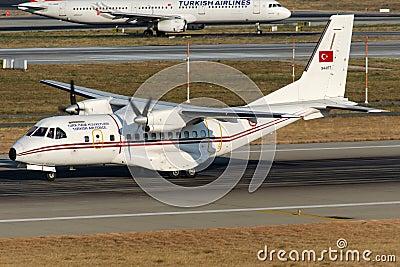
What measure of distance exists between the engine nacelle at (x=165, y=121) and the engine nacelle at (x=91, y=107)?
4211 millimetres

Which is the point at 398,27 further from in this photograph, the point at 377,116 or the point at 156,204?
the point at 156,204

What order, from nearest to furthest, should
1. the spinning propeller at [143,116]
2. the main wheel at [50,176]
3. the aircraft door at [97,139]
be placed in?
the spinning propeller at [143,116], the aircraft door at [97,139], the main wheel at [50,176]

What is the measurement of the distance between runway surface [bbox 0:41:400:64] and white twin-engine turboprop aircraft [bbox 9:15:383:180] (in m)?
37.8

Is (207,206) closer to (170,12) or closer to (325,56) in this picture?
(325,56)

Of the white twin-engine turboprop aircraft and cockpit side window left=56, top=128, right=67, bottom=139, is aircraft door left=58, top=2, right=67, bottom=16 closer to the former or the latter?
the white twin-engine turboprop aircraft

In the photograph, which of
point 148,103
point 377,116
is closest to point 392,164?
point 148,103

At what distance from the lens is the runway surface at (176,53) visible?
76938 millimetres

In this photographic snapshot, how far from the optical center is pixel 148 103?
3203 cm

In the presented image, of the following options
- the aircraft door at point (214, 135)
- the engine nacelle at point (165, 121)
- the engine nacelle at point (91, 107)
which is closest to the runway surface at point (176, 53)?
the engine nacelle at point (91, 107)

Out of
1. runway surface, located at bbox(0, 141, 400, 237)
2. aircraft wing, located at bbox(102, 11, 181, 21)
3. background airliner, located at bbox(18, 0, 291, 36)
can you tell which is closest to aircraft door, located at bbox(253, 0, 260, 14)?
background airliner, located at bbox(18, 0, 291, 36)

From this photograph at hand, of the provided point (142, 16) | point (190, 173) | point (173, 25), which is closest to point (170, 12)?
point (173, 25)

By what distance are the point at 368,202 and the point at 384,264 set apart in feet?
24.4

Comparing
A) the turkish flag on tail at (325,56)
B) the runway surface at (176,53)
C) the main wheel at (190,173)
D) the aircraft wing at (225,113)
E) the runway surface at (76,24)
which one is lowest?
the main wheel at (190,173)

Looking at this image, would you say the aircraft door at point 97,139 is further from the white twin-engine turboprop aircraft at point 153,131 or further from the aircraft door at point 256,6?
the aircraft door at point 256,6
